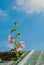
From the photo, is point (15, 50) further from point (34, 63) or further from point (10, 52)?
point (34, 63)

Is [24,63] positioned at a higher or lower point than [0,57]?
lower

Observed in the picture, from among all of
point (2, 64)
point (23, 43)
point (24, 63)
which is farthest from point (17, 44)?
point (24, 63)

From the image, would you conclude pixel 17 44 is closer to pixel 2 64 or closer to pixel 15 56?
pixel 15 56

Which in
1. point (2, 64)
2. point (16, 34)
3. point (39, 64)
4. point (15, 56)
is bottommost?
point (39, 64)

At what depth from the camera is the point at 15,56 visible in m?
9.47

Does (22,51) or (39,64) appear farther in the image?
(22,51)

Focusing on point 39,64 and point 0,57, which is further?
point 0,57

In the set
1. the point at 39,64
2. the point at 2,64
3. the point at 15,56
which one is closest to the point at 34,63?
the point at 39,64

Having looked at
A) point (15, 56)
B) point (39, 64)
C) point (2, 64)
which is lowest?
point (39, 64)

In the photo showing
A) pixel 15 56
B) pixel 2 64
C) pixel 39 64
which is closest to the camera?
pixel 39 64

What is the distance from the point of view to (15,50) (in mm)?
9562

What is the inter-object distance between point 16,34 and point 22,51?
2.19ft

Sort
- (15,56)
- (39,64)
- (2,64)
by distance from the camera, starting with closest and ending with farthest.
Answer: (39,64)
(2,64)
(15,56)

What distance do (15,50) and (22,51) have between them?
242mm
